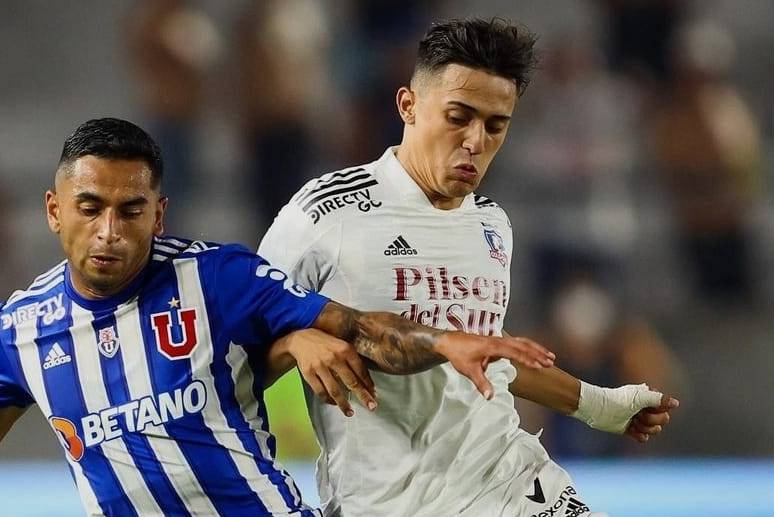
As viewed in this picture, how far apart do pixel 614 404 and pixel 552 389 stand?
0.19 meters

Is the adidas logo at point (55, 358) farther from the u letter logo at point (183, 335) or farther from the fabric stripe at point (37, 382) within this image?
the u letter logo at point (183, 335)

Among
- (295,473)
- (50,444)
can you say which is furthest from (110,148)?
(50,444)

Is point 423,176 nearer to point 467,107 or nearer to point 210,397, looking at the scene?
point 467,107

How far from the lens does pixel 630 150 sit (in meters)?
9.12

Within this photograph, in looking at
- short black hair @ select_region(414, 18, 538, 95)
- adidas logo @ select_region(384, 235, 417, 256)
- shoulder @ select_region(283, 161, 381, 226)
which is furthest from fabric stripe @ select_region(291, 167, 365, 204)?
short black hair @ select_region(414, 18, 538, 95)

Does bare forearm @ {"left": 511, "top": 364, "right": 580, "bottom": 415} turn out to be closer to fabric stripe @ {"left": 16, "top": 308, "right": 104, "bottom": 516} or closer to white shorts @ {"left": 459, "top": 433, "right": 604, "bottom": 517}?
white shorts @ {"left": 459, "top": 433, "right": 604, "bottom": 517}

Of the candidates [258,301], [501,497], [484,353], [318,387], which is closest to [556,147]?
[501,497]

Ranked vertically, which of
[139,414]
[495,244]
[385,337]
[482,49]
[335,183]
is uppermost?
[482,49]

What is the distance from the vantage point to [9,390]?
3502mm

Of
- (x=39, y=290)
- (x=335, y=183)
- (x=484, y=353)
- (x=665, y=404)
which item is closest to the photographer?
(x=484, y=353)

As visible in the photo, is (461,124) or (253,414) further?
(461,124)

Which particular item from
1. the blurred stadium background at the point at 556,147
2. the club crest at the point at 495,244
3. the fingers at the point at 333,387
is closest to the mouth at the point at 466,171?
the club crest at the point at 495,244

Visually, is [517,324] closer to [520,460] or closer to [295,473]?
[295,473]

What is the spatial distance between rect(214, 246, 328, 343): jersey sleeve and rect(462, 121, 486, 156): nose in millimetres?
629
